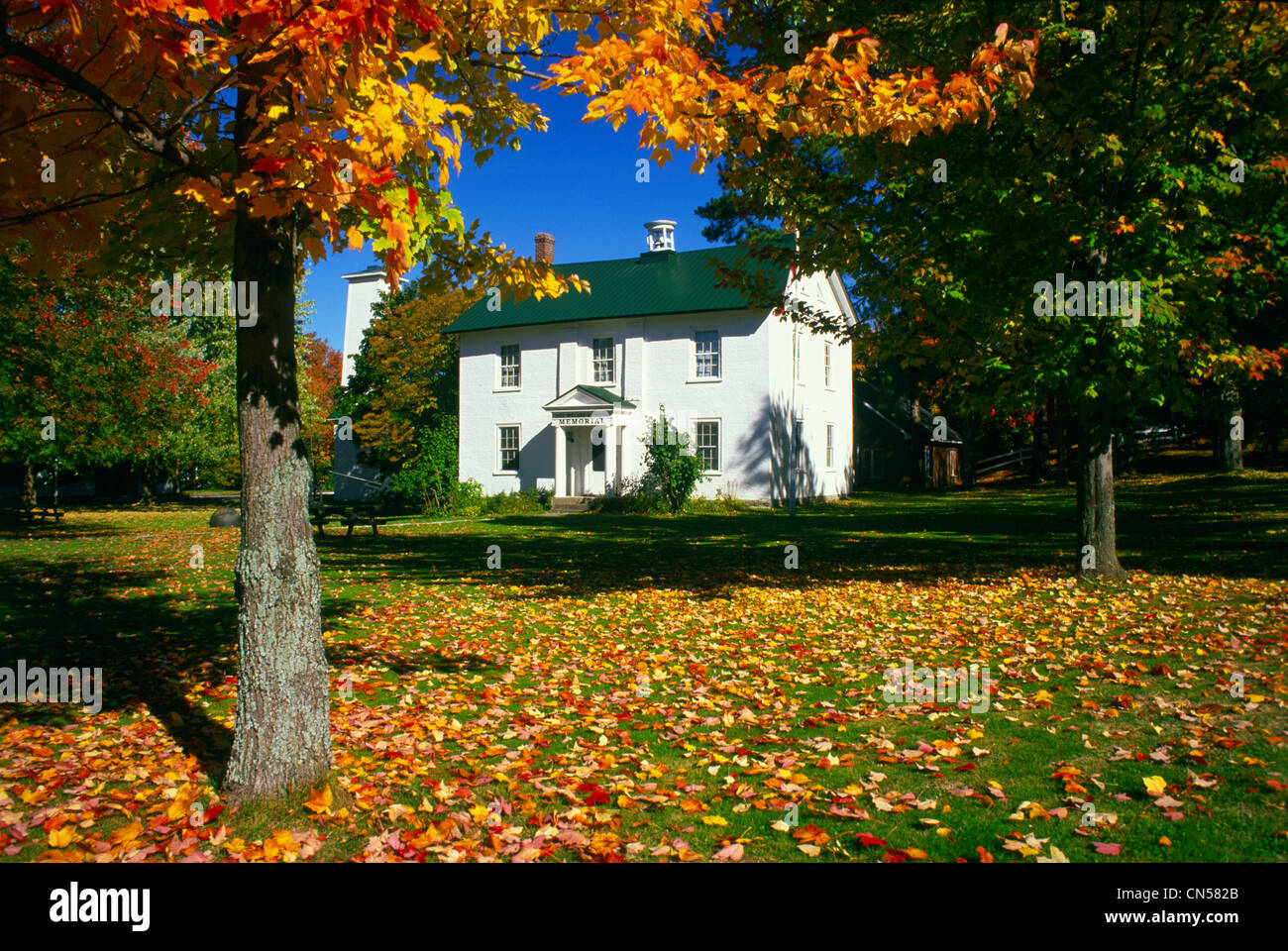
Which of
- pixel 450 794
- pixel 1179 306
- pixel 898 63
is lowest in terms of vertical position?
pixel 450 794

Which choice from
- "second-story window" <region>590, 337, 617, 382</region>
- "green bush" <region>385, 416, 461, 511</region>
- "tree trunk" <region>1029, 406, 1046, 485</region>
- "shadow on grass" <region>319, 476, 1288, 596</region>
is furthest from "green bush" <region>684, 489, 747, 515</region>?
"tree trunk" <region>1029, 406, 1046, 485</region>

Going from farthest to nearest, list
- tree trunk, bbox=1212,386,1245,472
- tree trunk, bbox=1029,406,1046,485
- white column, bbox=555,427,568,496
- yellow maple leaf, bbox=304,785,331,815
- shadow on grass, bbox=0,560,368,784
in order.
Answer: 1. tree trunk, bbox=1029,406,1046,485
2. white column, bbox=555,427,568,496
3. tree trunk, bbox=1212,386,1245,472
4. shadow on grass, bbox=0,560,368,784
5. yellow maple leaf, bbox=304,785,331,815

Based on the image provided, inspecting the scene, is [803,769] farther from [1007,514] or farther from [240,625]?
[1007,514]

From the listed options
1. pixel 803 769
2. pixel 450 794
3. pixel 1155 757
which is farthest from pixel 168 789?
pixel 1155 757

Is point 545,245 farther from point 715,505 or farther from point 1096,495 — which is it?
point 1096,495

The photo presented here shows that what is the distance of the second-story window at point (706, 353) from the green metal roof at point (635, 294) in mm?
983

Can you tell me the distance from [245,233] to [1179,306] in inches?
419

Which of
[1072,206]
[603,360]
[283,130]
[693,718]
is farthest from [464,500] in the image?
[283,130]

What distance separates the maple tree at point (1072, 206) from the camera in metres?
9.46

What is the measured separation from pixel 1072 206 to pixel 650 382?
21689 mm

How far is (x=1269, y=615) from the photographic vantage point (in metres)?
8.87

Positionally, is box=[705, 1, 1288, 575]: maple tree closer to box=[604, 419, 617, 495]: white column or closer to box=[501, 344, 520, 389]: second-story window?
box=[604, 419, 617, 495]: white column

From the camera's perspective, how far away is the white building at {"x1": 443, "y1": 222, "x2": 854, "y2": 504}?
2958cm

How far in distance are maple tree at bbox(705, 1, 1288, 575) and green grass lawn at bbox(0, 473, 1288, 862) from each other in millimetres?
3023
